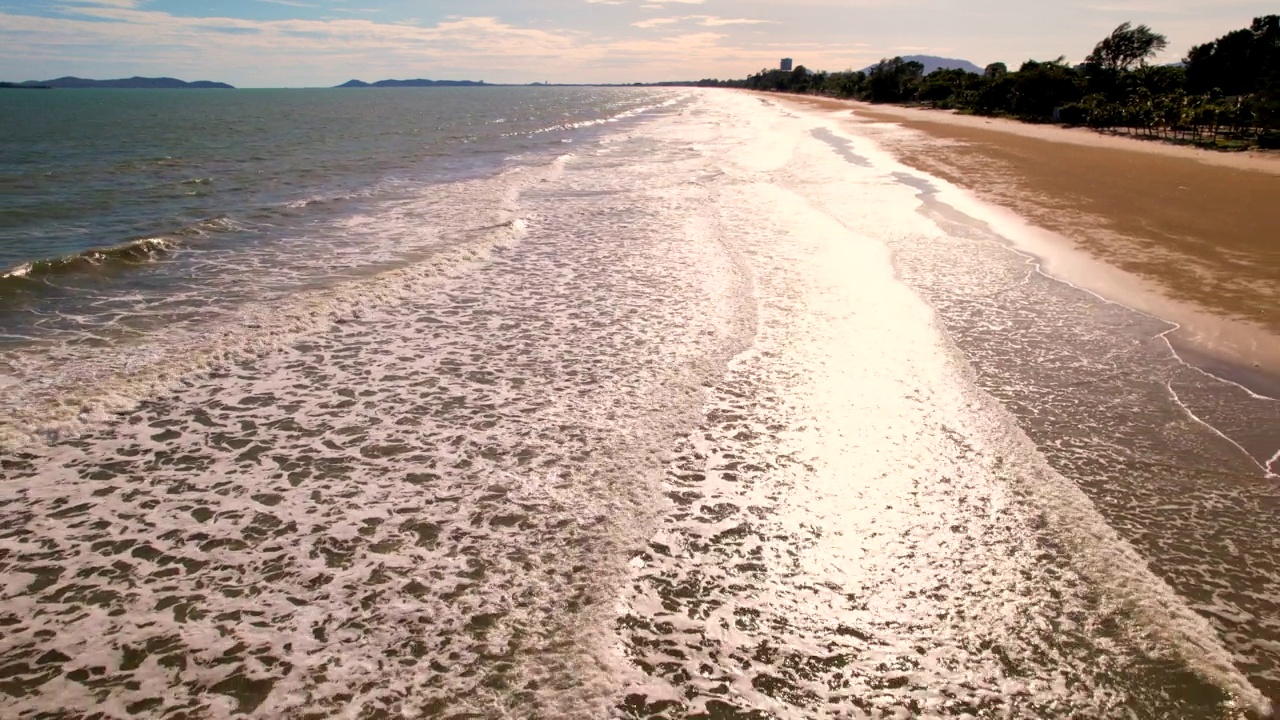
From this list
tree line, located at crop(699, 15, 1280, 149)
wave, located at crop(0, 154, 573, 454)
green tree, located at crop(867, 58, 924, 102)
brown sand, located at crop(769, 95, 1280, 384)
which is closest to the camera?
wave, located at crop(0, 154, 573, 454)

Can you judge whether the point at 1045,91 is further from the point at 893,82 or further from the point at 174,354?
the point at 174,354

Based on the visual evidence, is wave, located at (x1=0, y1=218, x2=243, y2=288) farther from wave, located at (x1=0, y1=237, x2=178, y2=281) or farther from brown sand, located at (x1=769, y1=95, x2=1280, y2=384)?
brown sand, located at (x1=769, y1=95, x2=1280, y2=384)

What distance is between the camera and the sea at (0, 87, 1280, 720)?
4.35m

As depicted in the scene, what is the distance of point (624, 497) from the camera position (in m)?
6.29

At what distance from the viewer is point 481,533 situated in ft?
19.0

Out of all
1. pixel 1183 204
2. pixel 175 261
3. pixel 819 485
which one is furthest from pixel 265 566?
pixel 1183 204

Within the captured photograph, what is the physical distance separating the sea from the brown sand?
3.15 feet

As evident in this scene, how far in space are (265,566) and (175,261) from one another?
42.6 ft

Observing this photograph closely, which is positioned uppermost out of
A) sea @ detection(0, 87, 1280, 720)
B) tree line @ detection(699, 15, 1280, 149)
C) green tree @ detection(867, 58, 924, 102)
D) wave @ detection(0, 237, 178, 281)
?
green tree @ detection(867, 58, 924, 102)

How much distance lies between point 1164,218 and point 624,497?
62.1 feet

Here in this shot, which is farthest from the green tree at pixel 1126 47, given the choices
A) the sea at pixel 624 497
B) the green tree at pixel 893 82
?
the sea at pixel 624 497

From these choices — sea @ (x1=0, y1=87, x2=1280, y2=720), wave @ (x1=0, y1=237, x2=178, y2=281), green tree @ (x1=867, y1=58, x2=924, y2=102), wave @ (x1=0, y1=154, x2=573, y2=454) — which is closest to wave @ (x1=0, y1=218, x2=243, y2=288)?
wave @ (x1=0, y1=237, x2=178, y2=281)

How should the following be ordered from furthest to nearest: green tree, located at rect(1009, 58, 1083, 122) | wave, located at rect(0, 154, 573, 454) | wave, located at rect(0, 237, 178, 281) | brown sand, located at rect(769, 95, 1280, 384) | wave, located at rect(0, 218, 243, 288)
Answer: green tree, located at rect(1009, 58, 1083, 122) → wave, located at rect(0, 237, 178, 281) → wave, located at rect(0, 218, 243, 288) → brown sand, located at rect(769, 95, 1280, 384) → wave, located at rect(0, 154, 573, 454)

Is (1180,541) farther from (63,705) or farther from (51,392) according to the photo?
(51,392)
